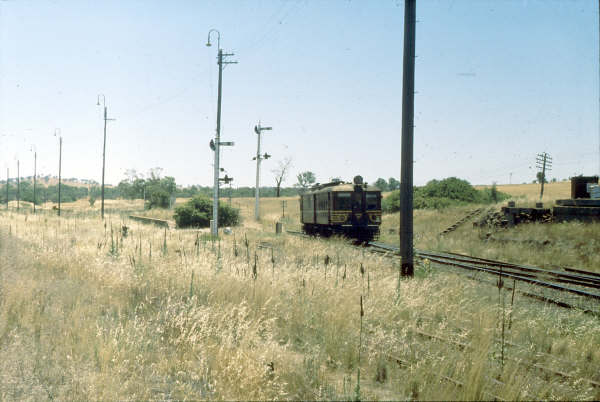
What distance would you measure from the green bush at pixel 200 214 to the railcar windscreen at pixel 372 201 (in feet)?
51.6

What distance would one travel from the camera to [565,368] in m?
4.26

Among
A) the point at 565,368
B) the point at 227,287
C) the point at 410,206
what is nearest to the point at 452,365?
the point at 565,368

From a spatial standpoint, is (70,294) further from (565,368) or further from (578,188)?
(578,188)

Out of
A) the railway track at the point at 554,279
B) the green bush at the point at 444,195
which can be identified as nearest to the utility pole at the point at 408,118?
the railway track at the point at 554,279

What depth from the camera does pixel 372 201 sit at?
19.0 meters

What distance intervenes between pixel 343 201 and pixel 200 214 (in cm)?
1608

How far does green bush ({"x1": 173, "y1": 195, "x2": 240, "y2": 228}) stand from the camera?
31297mm

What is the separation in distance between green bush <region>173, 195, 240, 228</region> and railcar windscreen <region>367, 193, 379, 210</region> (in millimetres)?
15716

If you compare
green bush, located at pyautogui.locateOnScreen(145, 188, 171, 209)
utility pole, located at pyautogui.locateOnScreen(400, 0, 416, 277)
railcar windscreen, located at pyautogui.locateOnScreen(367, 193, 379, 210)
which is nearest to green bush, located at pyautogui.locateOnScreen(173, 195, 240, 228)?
railcar windscreen, located at pyautogui.locateOnScreen(367, 193, 379, 210)

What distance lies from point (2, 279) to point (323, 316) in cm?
560

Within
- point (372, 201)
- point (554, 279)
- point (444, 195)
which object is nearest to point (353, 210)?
point (372, 201)

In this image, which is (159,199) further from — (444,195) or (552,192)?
(552,192)

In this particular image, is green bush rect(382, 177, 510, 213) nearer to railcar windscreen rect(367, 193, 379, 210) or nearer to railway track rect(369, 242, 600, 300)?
railcar windscreen rect(367, 193, 379, 210)

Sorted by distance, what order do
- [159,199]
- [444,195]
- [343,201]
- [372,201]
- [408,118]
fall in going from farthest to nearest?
[159,199] → [444,195] → [372,201] → [343,201] → [408,118]
